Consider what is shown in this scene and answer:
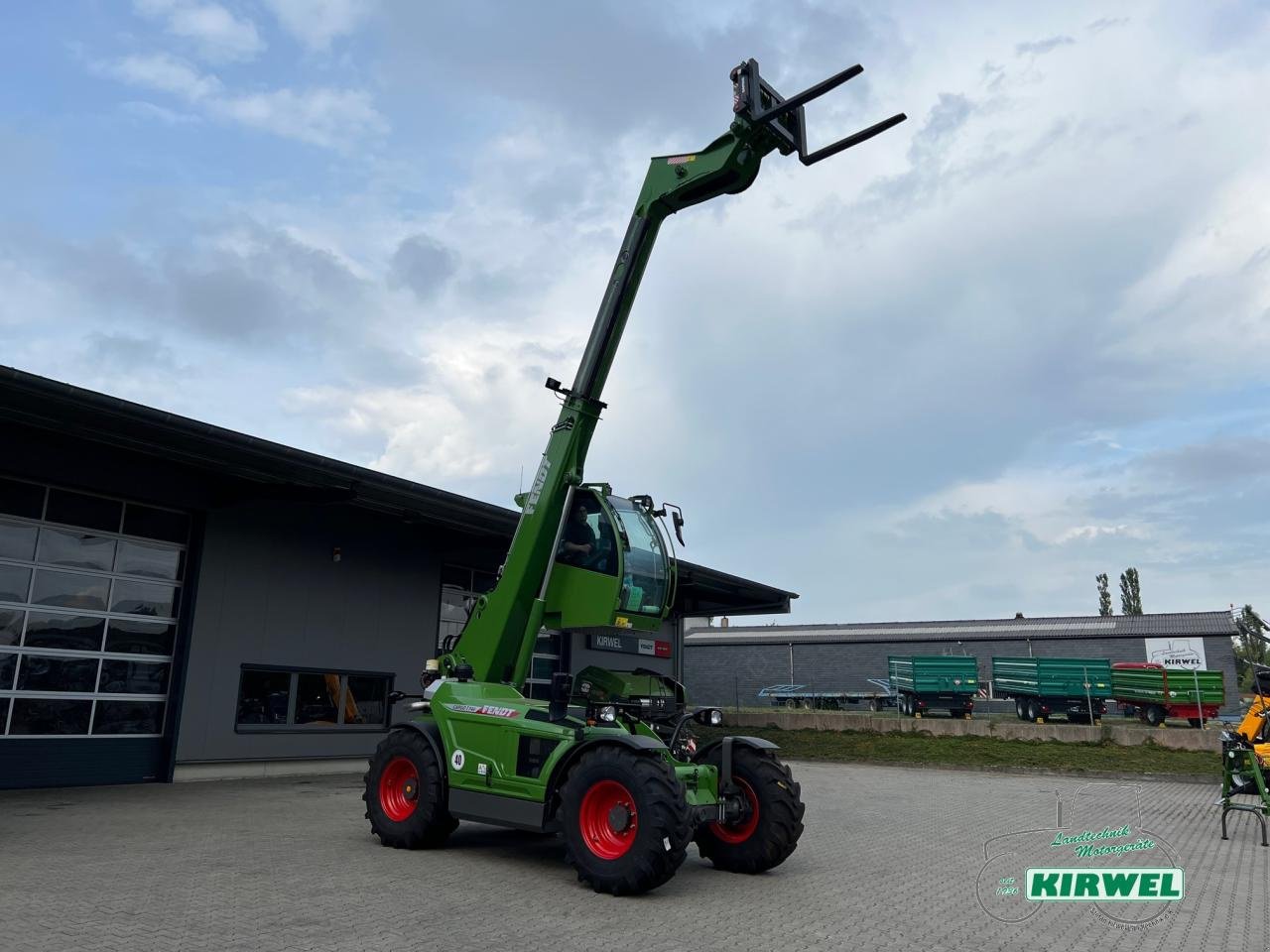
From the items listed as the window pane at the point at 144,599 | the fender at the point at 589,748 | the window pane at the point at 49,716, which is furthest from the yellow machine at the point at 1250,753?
the window pane at the point at 49,716

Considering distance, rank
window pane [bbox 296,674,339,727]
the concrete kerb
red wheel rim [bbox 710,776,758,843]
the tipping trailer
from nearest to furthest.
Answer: red wheel rim [bbox 710,776,758,843], window pane [bbox 296,674,339,727], the concrete kerb, the tipping trailer

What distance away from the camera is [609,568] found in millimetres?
8352

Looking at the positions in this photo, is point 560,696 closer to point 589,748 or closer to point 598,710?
point 598,710

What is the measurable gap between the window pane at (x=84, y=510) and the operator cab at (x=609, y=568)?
8049 mm

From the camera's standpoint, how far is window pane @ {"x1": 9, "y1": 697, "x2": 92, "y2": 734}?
1222cm

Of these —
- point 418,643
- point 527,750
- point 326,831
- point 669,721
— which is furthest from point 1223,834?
point 418,643

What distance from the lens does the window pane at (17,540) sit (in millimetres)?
12172

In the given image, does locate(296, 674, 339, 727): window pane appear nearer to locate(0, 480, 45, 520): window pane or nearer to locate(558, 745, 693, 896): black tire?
locate(0, 480, 45, 520): window pane

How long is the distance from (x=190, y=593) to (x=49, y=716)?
7.87 ft

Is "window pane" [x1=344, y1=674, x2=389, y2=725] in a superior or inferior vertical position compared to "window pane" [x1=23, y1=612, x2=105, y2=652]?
inferior

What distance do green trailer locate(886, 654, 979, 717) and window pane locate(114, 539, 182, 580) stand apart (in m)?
21.1


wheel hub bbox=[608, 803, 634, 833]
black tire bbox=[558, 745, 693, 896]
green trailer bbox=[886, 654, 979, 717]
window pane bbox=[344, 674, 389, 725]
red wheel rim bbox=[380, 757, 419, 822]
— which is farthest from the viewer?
green trailer bbox=[886, 654, 979, 717]

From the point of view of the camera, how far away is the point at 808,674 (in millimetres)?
41188

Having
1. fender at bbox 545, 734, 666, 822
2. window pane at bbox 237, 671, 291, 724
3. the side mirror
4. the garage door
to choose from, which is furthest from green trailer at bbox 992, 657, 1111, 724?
the garage door
